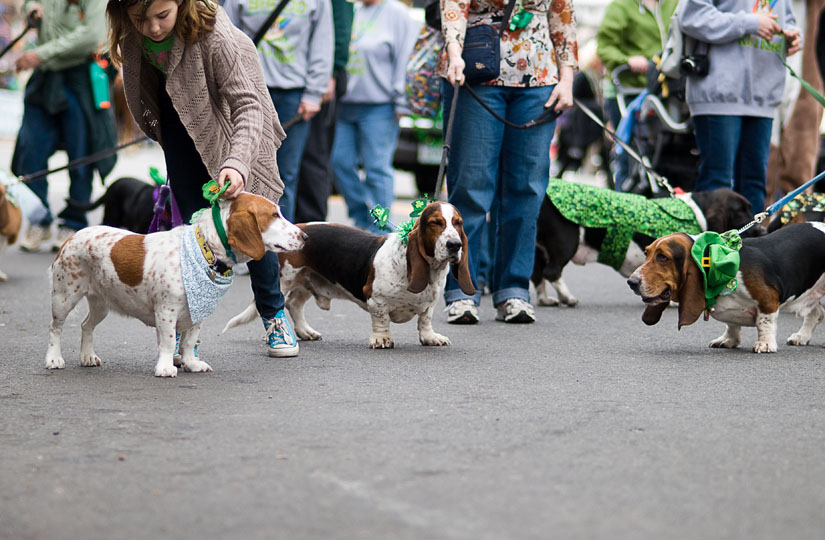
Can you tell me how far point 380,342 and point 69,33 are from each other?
486 centimetres

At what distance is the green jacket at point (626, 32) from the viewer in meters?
9.05

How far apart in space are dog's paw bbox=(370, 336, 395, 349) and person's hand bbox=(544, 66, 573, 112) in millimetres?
1597

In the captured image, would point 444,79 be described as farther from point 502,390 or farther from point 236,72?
point 502,390

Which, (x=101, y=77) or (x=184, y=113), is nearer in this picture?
(x=184, y=113)

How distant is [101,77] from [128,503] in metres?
6.75

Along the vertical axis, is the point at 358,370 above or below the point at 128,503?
below

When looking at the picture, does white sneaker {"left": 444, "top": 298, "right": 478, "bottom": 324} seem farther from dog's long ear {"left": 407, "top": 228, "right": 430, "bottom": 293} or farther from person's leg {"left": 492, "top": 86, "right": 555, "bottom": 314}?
dog's long ear {"left": 407, "top": 228, "right": 430, "bottom": 293}

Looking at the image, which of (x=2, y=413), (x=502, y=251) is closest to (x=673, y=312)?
(x=502, y=251)

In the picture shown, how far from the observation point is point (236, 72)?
4.36 m

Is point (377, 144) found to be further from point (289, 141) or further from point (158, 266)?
point (158, 266)

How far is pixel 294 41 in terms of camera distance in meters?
7.04

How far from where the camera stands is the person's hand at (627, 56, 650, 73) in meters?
8.84

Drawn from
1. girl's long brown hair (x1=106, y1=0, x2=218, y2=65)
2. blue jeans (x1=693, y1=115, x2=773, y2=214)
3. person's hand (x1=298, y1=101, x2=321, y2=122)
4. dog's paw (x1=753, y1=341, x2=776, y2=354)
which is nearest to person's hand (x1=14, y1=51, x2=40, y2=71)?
person's hand (x1=298, y1=101, x2=321, y2=122)

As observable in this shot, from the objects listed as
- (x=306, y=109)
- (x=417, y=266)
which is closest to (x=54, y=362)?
(x=417, y=266)
